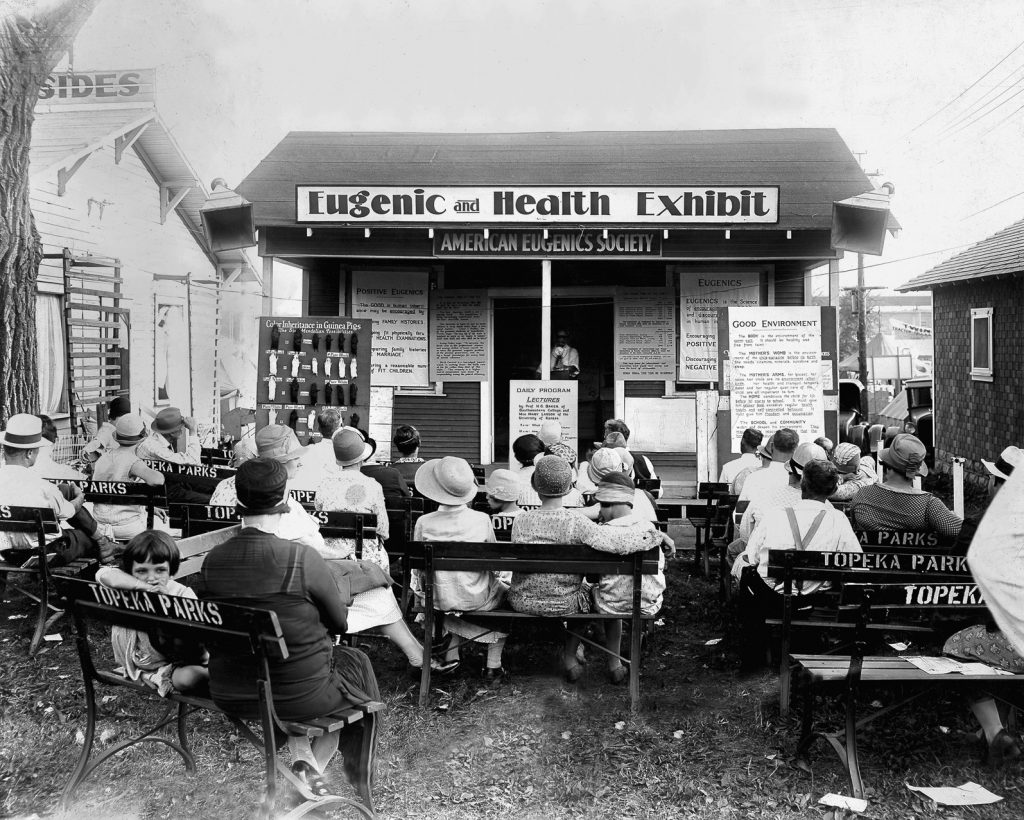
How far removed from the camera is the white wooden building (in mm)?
12734

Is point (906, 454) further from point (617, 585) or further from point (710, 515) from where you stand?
point (710, 515)

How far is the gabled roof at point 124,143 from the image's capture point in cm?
1265

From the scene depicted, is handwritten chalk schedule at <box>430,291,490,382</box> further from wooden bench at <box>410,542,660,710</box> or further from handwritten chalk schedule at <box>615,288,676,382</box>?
wooden bench at <box>410,542,660,710</box>

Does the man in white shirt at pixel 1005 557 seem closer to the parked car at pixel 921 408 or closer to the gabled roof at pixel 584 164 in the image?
the gabled roof at pixel 584 164

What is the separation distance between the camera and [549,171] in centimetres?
1134

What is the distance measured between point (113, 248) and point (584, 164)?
322 inches

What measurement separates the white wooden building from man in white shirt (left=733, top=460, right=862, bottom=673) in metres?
9.58

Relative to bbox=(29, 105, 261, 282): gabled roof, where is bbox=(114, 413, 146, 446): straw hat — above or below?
below

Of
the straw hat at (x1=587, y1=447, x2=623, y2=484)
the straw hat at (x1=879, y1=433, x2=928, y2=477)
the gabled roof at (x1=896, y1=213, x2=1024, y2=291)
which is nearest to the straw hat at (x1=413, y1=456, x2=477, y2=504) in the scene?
the straw hat at (x1=587, y1=447, x2=623, y2=484)

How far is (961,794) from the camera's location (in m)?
3.66

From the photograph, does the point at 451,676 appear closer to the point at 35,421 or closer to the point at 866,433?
the point at 35,421

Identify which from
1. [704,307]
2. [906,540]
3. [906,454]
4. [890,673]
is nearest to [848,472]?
[906,540]

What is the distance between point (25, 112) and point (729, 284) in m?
8.19

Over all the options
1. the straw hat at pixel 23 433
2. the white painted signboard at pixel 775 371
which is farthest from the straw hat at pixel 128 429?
the white painted signboard at pixel 775 371
